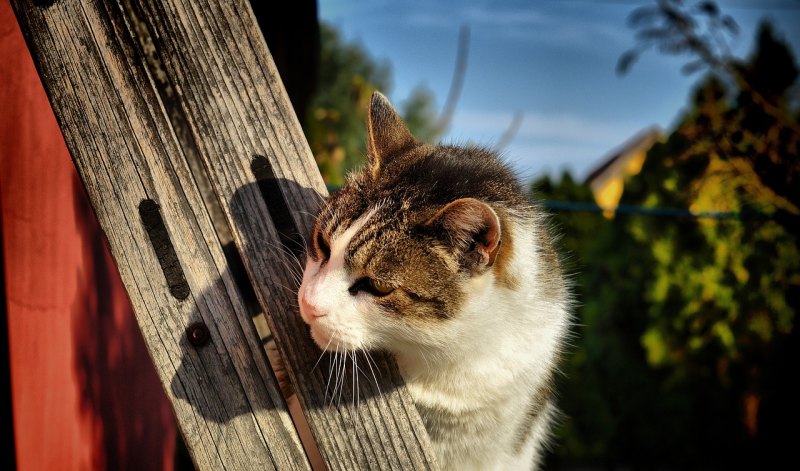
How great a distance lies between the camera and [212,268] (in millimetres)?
1254

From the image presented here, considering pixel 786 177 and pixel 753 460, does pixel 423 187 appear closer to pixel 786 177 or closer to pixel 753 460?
pixel 786 177

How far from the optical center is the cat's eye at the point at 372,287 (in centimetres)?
155

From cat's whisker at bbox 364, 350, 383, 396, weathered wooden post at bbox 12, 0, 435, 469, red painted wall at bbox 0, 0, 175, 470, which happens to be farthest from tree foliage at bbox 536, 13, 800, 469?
red painted wall at bbox 0, 0, 175, 470

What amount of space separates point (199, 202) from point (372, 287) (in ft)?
1.66

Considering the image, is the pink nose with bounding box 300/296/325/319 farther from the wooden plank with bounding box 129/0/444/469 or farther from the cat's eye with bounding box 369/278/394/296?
the cat's eye with bounding box 369/278/394/296

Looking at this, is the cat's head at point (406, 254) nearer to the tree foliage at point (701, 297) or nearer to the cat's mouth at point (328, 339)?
the cat's mouth at point (328, 339)

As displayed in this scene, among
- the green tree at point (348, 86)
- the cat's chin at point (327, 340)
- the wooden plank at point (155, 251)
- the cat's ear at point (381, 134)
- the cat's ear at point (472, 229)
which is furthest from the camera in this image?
the green tree at point (348, 86)

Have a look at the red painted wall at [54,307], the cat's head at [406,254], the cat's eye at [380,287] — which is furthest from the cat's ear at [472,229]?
the red painted wall at [54,307]

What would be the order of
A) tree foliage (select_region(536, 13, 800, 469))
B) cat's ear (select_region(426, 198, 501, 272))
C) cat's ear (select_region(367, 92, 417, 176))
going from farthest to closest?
tree foliage (select_region(536, 13, 800, 469)) < cat's ear (select_region(367, 92, 417, 176)) < cat's ear (select_region(426, 198, 501, 272))

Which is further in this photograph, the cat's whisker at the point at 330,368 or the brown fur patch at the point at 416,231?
the brown fur patch at the point at 416,231

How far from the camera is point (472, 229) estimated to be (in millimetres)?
1519

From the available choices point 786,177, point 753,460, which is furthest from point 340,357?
point 753,460

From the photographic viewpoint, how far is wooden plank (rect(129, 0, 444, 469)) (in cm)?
126

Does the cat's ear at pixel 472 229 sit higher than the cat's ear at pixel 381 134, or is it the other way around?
the cat's ear at pixel 381 134
